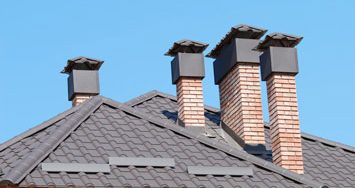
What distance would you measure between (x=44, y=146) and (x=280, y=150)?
16.7 ft

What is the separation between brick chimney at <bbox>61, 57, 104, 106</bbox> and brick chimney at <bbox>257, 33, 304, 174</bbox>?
3.59 meters

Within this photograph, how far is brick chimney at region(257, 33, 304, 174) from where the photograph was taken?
74.9 feet

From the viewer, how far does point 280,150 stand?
22.8m

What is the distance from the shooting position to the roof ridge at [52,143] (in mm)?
18656

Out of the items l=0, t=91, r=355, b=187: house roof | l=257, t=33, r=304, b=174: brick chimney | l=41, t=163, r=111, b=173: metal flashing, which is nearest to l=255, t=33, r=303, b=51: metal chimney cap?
l=257, t=33, r=304, b=174: brick chimney

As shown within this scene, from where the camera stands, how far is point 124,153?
2020cm

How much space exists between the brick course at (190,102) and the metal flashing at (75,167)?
196 inches

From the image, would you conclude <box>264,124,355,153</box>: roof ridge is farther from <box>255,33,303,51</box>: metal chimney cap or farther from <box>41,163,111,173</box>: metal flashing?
<box>41,163,111,173</box>: metal flashing

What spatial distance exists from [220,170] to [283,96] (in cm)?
374

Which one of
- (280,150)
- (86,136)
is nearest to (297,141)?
(280,150)

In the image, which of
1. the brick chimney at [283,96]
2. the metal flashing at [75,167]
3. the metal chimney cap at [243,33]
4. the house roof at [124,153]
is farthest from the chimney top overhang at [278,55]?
the metal flashing at [75,167]

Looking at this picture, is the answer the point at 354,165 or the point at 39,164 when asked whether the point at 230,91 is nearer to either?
the point at 354,165

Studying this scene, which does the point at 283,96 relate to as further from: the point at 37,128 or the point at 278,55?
the point at 37,128

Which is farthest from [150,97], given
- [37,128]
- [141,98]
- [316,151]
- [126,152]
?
[126,152]
